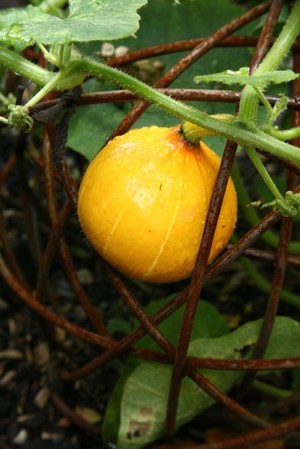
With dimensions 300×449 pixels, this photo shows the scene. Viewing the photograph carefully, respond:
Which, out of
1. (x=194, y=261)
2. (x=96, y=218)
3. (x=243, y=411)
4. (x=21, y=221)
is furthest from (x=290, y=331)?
(x=21, y=221)

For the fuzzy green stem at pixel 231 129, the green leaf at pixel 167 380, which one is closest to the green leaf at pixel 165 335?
the green leaf at pixel 167 380

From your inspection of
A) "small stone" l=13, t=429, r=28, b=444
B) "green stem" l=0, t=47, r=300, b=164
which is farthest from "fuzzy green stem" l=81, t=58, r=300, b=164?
"small stone" l=13, t=429, r=28, b=444

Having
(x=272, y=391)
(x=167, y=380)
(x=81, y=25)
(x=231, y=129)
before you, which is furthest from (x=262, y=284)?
(x=81, y=25)

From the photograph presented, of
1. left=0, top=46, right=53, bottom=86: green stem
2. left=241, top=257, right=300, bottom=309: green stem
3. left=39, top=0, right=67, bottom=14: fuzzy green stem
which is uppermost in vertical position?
left=39, top=0, right=67, bottom=14: fuzzy green stem

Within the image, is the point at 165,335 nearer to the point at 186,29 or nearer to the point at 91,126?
the point at 91,126

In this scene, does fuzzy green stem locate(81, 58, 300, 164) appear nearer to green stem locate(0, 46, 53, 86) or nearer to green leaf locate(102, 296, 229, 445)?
green stem locate(0, 46, 53, 86)

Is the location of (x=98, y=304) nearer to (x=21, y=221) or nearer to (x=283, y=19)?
(x=21, y=221)
